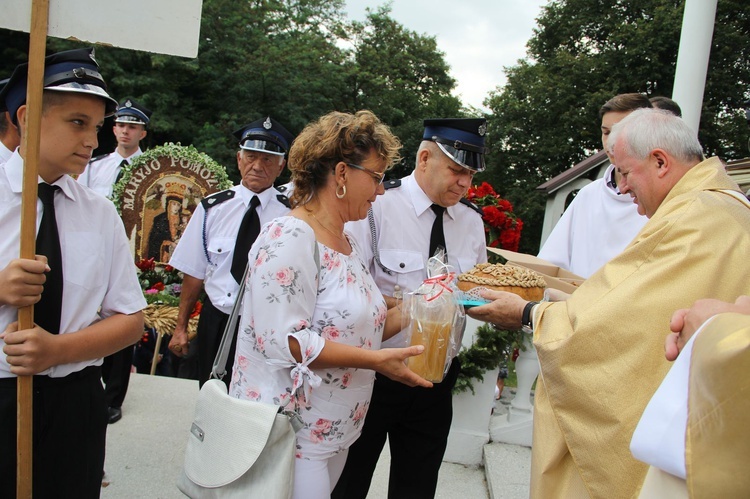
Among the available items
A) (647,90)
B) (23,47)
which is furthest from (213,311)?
(647,90)

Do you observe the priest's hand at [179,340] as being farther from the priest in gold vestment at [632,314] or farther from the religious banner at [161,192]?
the priest in gold vestment at [632,314]

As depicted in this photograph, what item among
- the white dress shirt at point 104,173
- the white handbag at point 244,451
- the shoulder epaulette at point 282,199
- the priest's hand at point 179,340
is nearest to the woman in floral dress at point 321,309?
the white handbag at point 244,451

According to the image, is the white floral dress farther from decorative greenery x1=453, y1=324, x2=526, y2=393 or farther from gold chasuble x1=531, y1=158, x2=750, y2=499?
decorative greenery x1=453, y1=324, x2=526, y2=393

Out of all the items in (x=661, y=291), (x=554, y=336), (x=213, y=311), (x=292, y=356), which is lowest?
(x=213, y=311)

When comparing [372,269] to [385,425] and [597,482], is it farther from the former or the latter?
[597,482]

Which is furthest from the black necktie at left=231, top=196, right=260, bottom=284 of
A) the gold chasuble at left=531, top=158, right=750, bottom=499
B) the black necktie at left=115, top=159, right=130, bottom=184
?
the gold chasuble at left=531, top=158, right=750, bottom=499

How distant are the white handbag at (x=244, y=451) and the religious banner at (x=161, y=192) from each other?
4.25m

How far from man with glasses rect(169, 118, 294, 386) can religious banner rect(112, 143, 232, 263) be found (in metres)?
1.59

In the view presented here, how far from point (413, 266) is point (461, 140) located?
69 cm

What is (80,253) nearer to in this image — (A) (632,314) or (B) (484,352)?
(A) (632,314)

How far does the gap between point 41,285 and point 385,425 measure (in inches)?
68.6

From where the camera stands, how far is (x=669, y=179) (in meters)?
2.30

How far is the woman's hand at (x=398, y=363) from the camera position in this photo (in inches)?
84.3

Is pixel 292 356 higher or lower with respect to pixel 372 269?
lower
